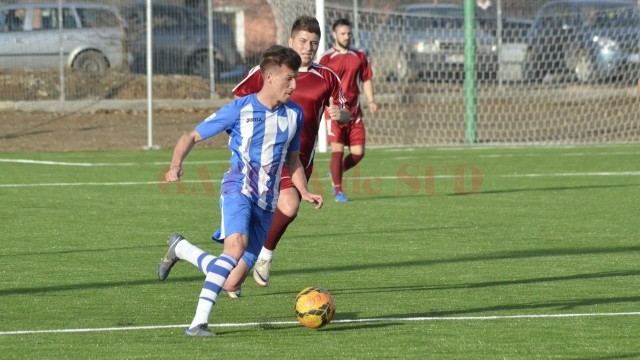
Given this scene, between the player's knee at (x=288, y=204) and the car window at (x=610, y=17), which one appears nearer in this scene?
the player's knee at (x=288, y=204)

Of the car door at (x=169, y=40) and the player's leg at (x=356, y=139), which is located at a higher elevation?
the car door at (x=169, y=40)

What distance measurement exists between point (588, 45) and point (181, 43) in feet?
24.9

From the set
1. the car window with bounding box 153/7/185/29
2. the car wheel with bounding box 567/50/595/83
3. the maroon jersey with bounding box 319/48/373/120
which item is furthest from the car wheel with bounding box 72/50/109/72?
the maroon jersey with bounding box 319/48/373/120

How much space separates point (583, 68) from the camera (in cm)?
2417

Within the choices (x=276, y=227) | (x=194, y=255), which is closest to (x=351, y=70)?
(x=276, y=227)

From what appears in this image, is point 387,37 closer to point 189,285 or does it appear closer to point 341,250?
point 341,250

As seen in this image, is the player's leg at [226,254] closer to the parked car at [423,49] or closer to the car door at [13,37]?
the parked car at [423,49]

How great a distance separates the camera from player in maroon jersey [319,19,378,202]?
46.0ft

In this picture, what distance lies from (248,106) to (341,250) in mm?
3272

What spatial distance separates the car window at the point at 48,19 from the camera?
23.3 metres

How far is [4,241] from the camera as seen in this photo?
10.7m

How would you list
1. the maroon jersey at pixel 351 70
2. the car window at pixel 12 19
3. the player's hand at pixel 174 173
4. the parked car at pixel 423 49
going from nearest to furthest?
the player's hand at pixel 174 173 → the maroon jersey at pixel 351 70 → the car window at pixel 12 19 → the parked car at pixel 423 49

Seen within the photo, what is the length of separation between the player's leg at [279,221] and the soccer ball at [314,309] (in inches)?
48.3

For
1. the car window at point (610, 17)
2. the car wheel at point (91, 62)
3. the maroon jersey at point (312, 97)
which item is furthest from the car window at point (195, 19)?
the maroon jersey at point (312, 97)
